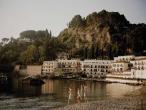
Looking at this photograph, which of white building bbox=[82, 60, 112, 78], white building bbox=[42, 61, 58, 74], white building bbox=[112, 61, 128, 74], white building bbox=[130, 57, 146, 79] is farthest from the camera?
white building bbox=[42, 61, 58, 74]

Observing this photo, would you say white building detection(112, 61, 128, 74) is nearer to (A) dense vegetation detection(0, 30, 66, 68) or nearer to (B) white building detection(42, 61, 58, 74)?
(B) white building detection(42, 61, 58, 74)

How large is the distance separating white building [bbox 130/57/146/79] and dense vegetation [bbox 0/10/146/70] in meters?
6.79

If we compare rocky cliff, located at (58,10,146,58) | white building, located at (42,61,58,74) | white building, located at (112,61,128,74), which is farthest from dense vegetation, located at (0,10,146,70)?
white building, located at (112,61,128,74)

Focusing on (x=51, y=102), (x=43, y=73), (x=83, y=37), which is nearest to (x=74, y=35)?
(x=83, y=37)

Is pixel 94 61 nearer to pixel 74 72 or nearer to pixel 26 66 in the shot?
pixel 74 72

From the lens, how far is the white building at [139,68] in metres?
36.6

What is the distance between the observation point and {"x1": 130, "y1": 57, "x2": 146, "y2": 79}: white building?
120 feet

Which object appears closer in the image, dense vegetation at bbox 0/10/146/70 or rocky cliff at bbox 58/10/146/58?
rocky cliff at bbox 58/10/146/58

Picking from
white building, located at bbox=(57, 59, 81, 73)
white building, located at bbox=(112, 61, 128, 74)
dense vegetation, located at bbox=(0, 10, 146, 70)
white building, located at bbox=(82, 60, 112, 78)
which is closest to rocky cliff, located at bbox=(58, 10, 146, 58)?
dense vegetation, located at bbox=(0, 10, 146, 70)

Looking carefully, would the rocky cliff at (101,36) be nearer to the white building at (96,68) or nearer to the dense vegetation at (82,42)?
the dense vegetation at (82,42)

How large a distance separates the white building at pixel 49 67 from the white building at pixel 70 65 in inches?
33.0

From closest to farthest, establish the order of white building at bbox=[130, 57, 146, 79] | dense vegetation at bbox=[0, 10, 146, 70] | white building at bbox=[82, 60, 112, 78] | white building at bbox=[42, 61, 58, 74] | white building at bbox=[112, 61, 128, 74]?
white building at bbox=[130, 57, 146, 79] < white building at bbox=[112, 61, 128, 74] < white building at bbox=[82, 60, 112, 78] < dense vegetation at bbox=[0, 10, 146, 70] < white building at bbox=[42, 61, 58, 74]

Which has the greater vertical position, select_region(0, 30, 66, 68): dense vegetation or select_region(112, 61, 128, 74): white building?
select_region(0, 30, 66, 68): dense vegetation

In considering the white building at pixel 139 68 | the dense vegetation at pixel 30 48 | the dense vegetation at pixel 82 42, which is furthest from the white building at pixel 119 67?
the dense vegetation at pixel 30 48
